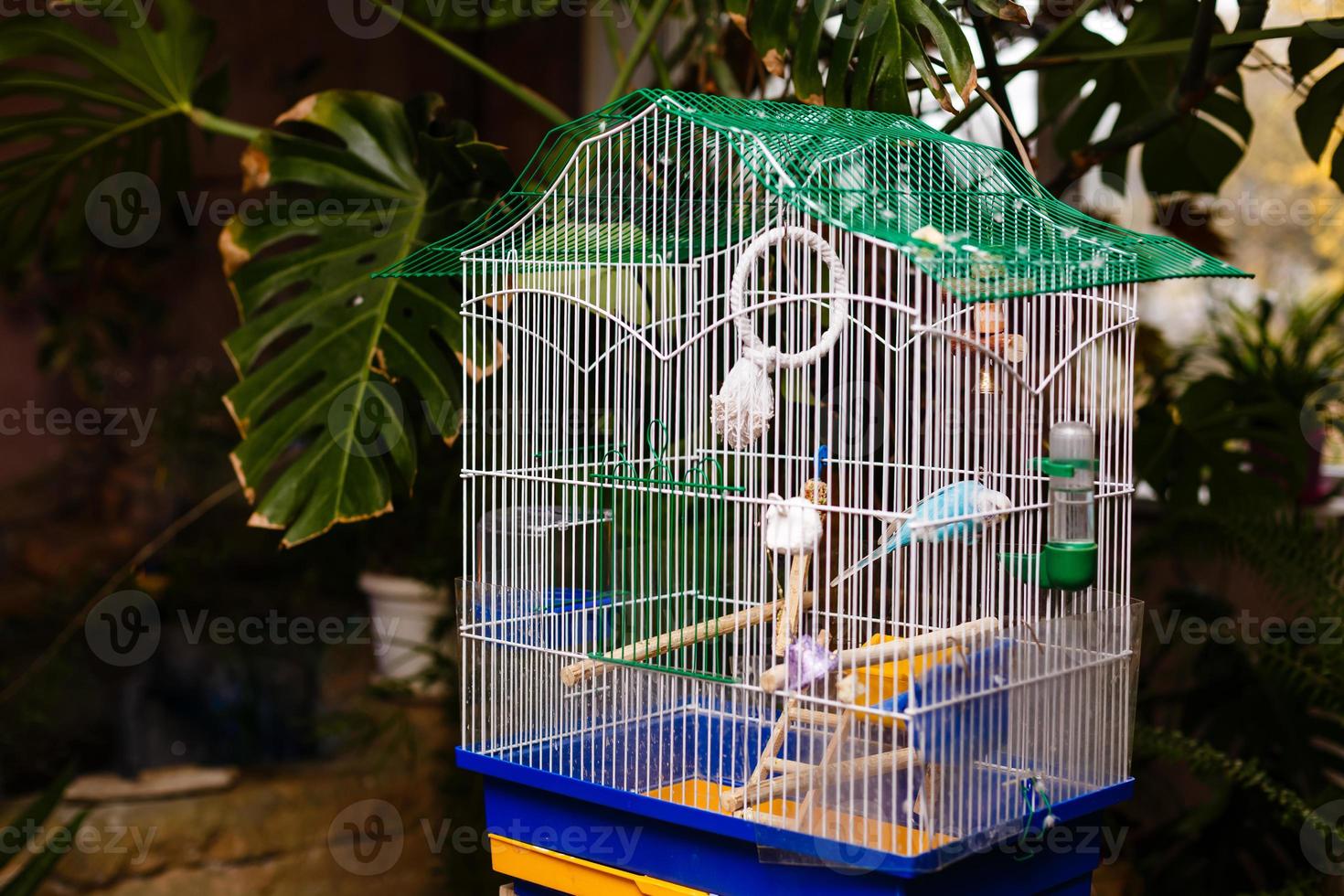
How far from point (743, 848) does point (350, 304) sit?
3.65ft

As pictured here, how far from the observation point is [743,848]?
1327 mm

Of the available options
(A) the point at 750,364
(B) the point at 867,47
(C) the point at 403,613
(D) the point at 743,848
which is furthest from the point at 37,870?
(B) the point at 867,47

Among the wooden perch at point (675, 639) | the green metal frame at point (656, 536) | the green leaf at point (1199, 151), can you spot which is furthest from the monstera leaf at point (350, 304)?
the green leaf at point (1199, 151)

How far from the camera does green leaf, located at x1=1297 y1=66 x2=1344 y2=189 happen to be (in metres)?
1.96

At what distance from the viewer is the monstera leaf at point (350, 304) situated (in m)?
1.89

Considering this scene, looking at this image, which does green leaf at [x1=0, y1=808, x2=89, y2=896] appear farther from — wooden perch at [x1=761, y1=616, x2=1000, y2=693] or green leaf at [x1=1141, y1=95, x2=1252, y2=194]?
green leaf at [x1=1141, y1=95, x2=1252, y2=194]

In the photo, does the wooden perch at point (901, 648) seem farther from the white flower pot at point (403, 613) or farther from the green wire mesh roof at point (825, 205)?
the white flower pot at point (403, 613)

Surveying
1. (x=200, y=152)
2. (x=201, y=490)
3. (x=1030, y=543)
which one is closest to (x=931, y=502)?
(x=1030, y=543)

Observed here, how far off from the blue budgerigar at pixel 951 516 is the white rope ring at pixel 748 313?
0.20 m

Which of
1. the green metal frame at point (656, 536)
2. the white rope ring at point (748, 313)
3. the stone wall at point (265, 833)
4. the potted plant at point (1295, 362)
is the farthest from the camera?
the stone wall at point (265, 833)

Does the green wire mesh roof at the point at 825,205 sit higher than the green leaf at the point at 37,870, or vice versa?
the green wire mesh roof at the point at 825,205

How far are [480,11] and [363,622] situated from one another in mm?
1439

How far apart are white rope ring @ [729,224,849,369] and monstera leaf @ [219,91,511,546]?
0.56 m

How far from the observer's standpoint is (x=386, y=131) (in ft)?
6.70
